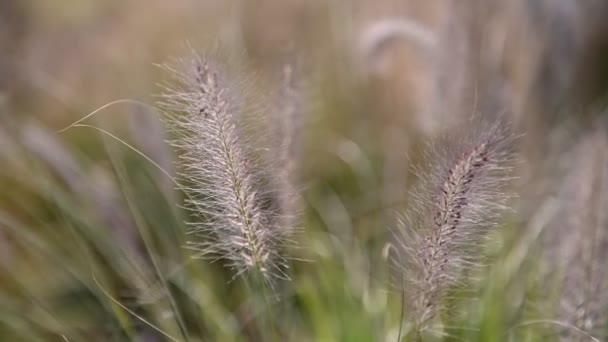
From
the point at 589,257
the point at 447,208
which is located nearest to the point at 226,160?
the point at 447,208

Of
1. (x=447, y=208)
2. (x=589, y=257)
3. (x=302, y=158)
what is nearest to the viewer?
(x=447, y=208)

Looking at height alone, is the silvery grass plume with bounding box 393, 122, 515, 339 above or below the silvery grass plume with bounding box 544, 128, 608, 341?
above

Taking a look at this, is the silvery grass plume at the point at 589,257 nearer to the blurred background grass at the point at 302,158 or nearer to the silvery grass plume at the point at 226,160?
the blurred background grass at the point at 302,158

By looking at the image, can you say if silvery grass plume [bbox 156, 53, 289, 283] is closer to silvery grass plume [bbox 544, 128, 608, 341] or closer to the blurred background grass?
the blurred background grass

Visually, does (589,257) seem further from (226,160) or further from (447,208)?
(226,160)

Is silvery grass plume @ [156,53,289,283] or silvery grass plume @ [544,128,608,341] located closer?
silvery grass plume @ [156,53,289,283]

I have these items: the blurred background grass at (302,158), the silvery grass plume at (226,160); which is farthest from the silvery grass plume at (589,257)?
the silvery grass plume at (226,160)

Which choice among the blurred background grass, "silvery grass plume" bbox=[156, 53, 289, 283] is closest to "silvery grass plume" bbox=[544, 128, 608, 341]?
the blurred background grass
